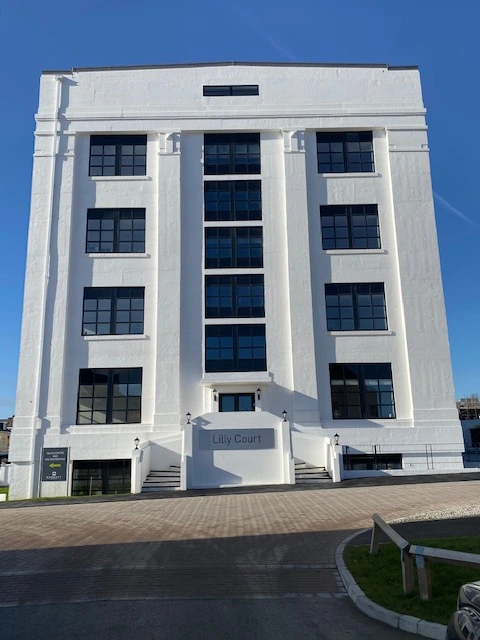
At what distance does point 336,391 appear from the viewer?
2636 cm

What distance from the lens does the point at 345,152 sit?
2966 centimetres

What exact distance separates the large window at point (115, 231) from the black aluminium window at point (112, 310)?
2.21 m

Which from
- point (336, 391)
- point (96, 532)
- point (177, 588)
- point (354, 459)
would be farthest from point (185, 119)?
point (177, 588)

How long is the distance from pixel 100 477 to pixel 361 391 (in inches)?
508

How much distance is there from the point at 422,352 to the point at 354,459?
616 centimetres

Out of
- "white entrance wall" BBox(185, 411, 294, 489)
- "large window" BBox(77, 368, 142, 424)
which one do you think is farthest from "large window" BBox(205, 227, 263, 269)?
"white entrance wall" BBox(185, 411, 294, 489)

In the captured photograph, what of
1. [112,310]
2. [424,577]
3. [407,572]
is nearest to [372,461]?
[112,310]

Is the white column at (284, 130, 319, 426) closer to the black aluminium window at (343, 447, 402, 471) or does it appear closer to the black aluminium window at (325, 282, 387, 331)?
the black aluminium window at (325, 282, 387, 331)

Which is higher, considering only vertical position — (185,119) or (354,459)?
(185,119)

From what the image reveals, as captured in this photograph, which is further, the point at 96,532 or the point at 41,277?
the point at 41,277

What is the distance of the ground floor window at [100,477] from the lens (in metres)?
24.7

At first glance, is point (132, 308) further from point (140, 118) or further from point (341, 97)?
point (341, 97)

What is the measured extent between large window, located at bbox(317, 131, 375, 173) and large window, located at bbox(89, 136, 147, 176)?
31.6 feet

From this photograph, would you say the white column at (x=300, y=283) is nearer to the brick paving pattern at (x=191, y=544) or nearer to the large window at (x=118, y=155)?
the large window at (x=118, y=155)
